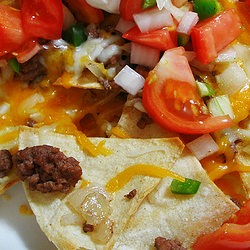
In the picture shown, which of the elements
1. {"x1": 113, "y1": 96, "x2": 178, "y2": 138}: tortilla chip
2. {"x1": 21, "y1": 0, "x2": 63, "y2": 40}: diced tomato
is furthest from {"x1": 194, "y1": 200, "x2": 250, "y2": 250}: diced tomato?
{"x1": 21, "y1": 0, "x2": 63, "y2": 40}: diced tomato

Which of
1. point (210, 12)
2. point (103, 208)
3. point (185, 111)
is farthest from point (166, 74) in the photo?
point (103, 208)

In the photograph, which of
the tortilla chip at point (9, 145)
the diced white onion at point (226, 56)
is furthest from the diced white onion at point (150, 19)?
the tortilla chip at point (9, 145)

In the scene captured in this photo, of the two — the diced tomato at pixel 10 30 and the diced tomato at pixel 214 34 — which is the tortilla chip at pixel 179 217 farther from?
the diced tomato at pixel 10 30

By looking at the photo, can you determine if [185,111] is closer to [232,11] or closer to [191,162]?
[191,162]

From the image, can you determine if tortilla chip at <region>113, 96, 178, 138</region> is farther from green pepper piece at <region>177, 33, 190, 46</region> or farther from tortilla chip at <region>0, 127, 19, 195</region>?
tortilla chip at <region>0, 127, 19, 195</region>

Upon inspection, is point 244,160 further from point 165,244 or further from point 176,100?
point 165,244

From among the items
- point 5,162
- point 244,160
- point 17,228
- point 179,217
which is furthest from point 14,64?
point 244,160
